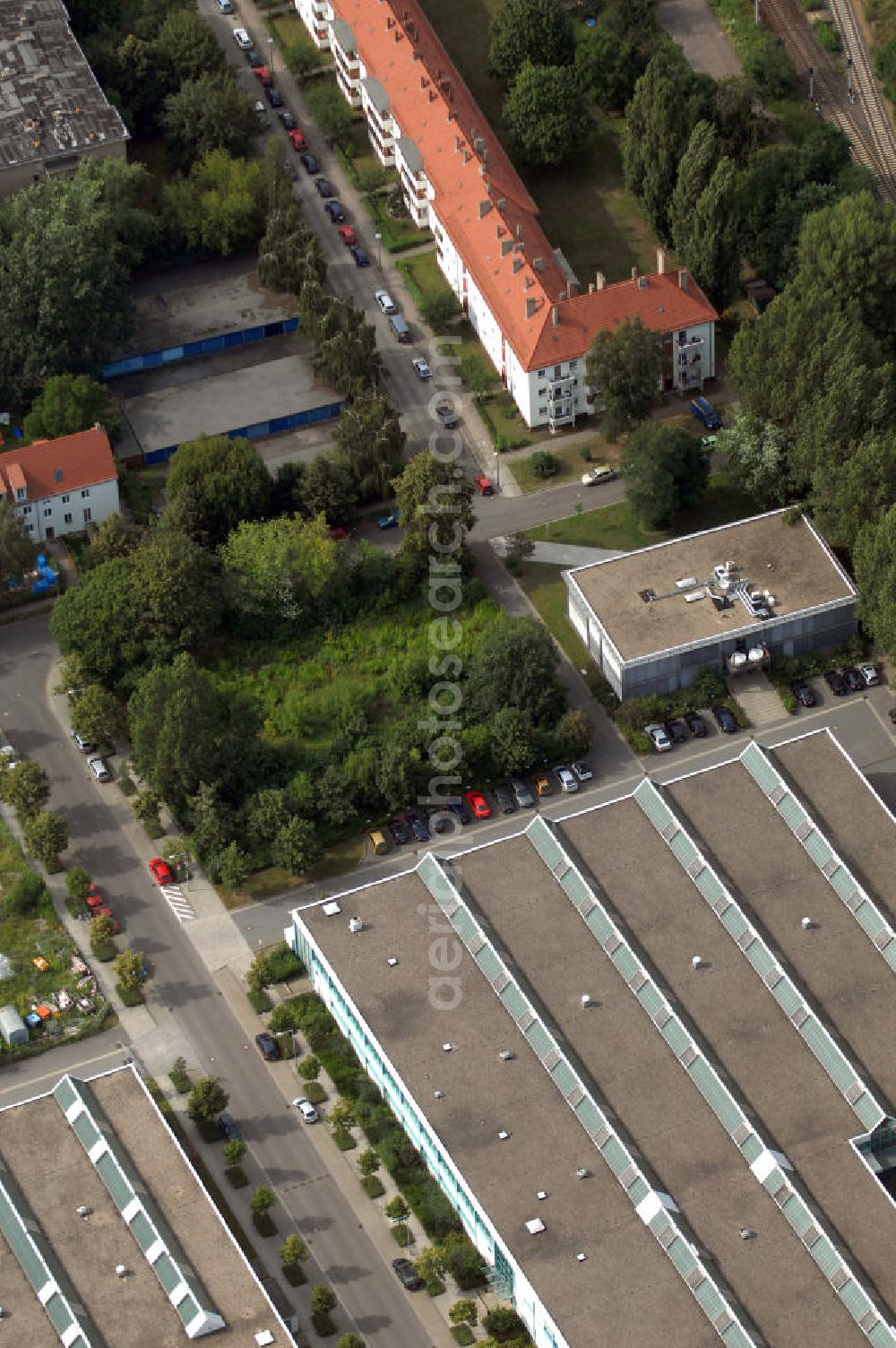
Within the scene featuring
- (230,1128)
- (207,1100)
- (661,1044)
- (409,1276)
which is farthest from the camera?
(230,1128)

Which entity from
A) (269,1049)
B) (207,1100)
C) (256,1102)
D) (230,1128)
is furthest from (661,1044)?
(207,1100)

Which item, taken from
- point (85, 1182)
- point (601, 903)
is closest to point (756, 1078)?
point (601, 903)

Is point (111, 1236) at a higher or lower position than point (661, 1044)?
higher

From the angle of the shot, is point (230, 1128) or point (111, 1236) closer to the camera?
point (111, 1236)

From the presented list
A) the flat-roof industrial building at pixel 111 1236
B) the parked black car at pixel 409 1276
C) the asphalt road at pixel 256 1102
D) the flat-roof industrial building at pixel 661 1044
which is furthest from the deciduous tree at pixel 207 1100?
the parked black car at pixel 409 1276

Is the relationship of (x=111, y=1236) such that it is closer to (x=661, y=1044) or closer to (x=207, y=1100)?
(x=207, y=1100)

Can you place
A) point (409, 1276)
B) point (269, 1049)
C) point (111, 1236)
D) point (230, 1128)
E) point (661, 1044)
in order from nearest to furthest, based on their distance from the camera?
point (111, 1236)
point (409, 1276)
point (661, 1044)
point (230, 1128)
point (269, 1049)

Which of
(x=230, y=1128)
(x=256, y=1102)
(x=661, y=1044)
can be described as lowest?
(x=661, y=1044)
